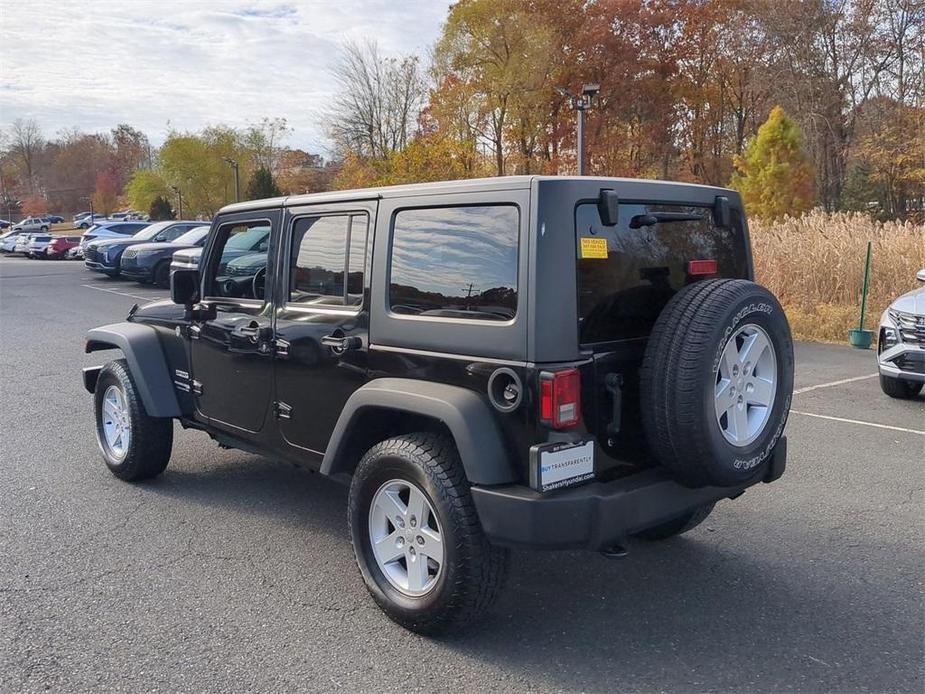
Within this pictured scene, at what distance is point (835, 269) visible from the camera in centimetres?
1335

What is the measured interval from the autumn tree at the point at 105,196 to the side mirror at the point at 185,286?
293 feet

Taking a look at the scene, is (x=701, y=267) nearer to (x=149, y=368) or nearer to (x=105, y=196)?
(x=149, y=368)

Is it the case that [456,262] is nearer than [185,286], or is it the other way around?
[456,262]

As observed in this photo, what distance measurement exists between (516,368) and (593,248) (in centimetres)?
59

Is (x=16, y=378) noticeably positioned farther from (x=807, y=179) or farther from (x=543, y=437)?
(x=807, y=179)

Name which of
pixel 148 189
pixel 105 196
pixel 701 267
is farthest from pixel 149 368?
pixel 105 196

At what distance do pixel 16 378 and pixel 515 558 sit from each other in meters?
7.15

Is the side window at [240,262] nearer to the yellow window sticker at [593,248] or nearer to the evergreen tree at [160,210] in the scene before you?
the yellow window sticker at [593,248]

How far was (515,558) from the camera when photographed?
170 inches

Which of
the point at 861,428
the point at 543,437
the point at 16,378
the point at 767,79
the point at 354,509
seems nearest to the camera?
the point at 543,437

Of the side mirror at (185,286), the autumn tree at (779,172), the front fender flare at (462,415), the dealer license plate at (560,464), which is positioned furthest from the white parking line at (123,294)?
the autumn tree at (779,172)

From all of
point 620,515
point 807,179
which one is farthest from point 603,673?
point 807,179

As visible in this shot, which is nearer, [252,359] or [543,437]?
[543,437]

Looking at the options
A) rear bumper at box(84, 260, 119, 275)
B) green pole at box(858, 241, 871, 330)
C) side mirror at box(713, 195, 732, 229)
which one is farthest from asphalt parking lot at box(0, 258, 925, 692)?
rear bumper at box(84, 260, 119, 275)
